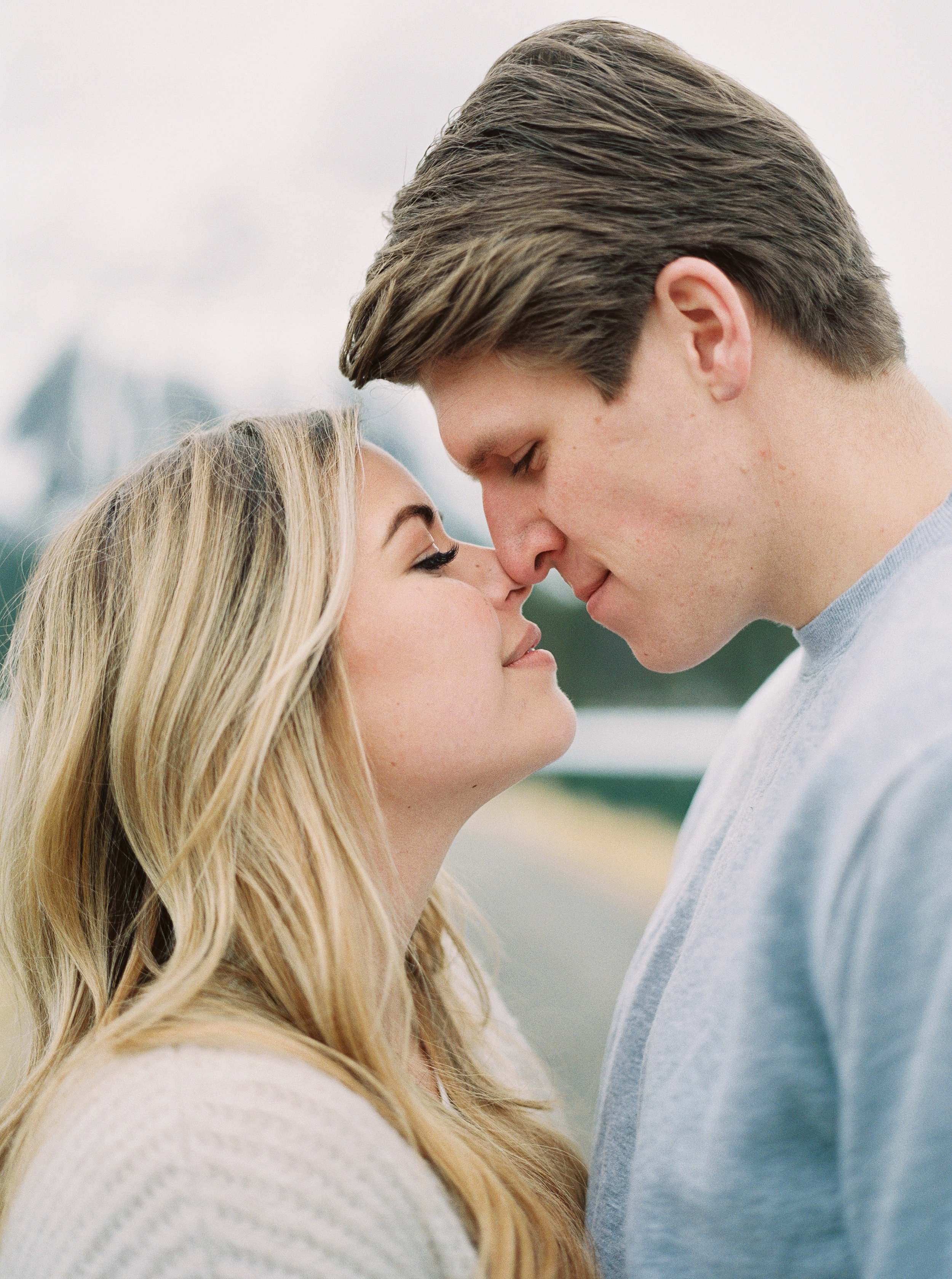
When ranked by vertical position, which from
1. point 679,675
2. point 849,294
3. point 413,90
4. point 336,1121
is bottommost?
point 679,675

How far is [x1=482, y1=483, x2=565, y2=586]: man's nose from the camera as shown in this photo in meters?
1.11

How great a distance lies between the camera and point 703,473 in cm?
99

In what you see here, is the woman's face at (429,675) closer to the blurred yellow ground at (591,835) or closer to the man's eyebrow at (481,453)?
the man's eyebrow at (481,453)

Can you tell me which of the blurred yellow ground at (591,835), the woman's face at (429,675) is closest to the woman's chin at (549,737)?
the woman's face at (429,675)

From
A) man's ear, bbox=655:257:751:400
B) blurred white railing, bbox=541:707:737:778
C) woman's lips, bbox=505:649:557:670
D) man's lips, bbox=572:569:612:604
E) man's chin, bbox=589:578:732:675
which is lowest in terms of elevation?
blurred white railing, bbox=541:707:737:778

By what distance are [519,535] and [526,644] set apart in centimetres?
14

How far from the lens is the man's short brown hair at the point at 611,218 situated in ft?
3.16

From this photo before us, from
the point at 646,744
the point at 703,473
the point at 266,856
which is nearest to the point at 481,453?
the point at 703,473

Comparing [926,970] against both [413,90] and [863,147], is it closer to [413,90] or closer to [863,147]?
[863,147]

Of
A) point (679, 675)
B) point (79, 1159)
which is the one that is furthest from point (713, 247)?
point (679, 675)

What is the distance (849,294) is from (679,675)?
4.17 feet

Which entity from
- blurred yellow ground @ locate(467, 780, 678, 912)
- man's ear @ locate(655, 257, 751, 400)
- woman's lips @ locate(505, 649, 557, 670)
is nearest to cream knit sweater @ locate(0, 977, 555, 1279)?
woman's lips @ locate(505, 649, 557, 670)

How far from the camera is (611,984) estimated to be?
192 centimetres

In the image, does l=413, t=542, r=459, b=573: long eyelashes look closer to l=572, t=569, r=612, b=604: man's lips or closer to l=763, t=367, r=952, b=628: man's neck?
l=572, t=569, r=612, b=604: man's lips
